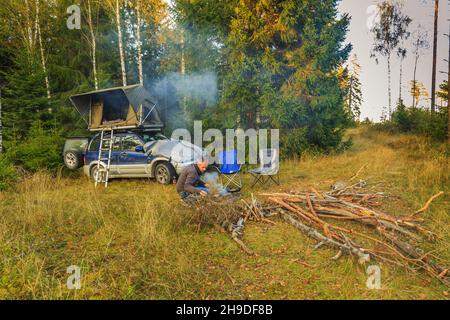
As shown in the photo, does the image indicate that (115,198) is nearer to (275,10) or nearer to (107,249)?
(107,249)

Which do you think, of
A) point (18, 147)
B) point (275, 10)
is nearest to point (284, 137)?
point (275, 10)

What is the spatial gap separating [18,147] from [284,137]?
10346 mm

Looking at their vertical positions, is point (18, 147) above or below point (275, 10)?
below

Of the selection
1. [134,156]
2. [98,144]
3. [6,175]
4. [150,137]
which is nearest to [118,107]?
[98,144]

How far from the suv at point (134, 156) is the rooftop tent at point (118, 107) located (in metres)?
0.42

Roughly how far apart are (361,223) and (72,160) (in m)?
9.54

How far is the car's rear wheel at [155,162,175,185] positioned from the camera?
869cm

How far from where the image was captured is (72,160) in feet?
33.0

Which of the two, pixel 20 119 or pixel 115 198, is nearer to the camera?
pixel 115 198

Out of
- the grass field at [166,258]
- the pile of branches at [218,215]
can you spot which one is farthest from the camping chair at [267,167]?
the pile of branches at [218,215]

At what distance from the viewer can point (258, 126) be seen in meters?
13.5

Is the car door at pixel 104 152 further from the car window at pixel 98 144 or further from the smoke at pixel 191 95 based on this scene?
the smoke at pixel 191 95

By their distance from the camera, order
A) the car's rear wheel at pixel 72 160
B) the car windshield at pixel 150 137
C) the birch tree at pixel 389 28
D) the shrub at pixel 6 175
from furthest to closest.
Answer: the birch tree at pixel 389 28 → the car's rear wheel at pixel 72 160 → the car windshield at pixel 150 137 → the shrub at pixel 6 175

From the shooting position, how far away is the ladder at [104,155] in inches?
361
